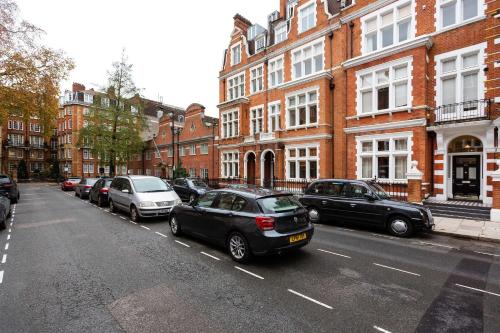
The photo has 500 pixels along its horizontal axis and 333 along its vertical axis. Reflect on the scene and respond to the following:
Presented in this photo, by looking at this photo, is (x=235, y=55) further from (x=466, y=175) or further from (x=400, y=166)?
(x=466, y=175)

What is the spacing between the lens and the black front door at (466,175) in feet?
41.2

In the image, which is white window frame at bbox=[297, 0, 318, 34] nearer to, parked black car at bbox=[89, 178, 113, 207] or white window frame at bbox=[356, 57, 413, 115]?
white window frame at bbox=[356, 57, 413, 115]

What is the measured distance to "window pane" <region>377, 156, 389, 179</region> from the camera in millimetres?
14695

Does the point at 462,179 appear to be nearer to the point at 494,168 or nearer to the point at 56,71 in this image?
the point at 494,168

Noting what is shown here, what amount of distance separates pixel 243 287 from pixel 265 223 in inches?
54.8

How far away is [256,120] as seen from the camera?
22.8 metres

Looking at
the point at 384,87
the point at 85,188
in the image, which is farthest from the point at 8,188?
the point at 384,87

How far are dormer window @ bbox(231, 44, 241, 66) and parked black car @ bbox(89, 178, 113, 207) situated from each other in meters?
16.0

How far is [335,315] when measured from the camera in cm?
382

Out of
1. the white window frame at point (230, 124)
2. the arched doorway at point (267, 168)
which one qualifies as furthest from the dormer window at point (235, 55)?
the arched doorway at point (267, 168)

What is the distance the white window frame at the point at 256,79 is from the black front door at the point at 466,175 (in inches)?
581

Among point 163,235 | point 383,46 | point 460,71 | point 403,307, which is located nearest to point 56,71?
point 163,235

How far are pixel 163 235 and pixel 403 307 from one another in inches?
265

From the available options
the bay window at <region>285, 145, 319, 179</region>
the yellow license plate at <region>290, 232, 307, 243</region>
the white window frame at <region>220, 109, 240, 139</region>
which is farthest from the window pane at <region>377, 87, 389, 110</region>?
the white window frame at <region>220, 109, 240, 139</region>
